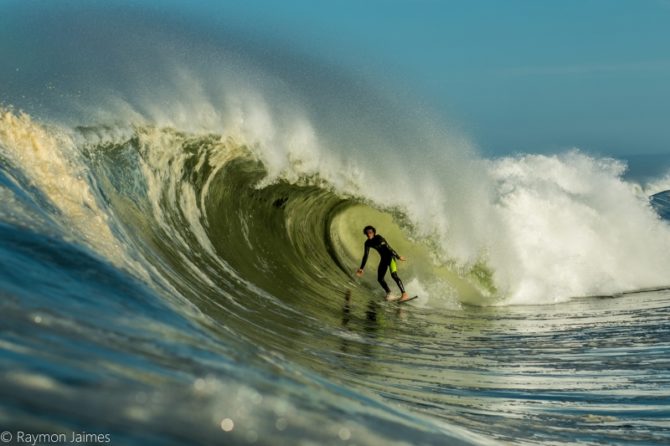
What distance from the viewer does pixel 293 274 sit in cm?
1083

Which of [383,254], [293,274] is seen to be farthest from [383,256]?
[293,274]

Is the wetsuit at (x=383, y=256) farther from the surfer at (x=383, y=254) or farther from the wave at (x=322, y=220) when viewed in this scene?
the wave at (x=322, y=220)

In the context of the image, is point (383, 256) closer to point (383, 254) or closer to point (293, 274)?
point (383, 254)

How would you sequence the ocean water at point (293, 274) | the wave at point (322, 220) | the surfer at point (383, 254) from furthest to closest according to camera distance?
the surfer at point (383, 254) → the wave at point (322, 220) → the ocean water at point (293, 274)

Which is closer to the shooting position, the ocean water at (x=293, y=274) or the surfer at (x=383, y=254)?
the ocean water at (x=293, y=274)

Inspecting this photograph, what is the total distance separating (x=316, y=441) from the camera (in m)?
2.33

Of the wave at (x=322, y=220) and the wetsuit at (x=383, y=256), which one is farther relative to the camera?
the wetsuit at (x=383, y=256)

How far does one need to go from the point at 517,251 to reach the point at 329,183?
11.9 ft

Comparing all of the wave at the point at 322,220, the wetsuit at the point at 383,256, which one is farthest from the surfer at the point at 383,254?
the wave at the point at 322,220

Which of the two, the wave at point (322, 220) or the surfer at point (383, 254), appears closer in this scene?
the wave at point (322, 220)

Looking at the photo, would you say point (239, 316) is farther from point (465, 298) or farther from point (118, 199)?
point (465, 298)

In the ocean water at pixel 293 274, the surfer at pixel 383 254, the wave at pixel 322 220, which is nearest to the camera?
the ocean water at pixel 293 274

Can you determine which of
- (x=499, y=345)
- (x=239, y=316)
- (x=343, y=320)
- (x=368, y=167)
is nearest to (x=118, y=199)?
(x=239, y=316)

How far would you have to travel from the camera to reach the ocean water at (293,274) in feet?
8.21
